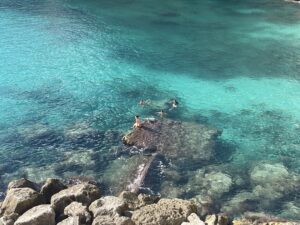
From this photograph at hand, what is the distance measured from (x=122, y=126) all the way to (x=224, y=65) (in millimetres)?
18251

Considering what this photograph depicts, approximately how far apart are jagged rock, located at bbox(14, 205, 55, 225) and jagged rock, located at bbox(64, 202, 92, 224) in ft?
2.87

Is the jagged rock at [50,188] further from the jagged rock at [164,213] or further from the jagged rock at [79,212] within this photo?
the jagged rock at [164,213]

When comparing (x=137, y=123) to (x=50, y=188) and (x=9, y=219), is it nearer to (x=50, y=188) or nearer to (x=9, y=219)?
(x=50, y=188)

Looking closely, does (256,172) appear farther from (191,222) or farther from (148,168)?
(191,222)

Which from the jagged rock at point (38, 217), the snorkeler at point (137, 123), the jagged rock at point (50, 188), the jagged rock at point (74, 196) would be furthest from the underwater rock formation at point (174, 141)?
the jagged rock at point (38, 217)

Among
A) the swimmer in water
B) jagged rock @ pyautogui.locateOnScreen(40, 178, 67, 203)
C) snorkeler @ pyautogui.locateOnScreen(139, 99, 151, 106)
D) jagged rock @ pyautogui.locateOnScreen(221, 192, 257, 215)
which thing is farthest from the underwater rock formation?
jagged rock @ pyautogui.locateOnScreen(40, 178, 67, 203)

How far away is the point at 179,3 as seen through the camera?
74.9 m

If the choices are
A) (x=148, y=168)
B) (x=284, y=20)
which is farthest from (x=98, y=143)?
(x=284, y=20)

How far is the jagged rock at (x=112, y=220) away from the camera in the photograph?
19578mm

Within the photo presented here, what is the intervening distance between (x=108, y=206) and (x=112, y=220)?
45.8 inches

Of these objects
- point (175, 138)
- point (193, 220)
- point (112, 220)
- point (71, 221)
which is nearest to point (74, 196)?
point (71, 221)

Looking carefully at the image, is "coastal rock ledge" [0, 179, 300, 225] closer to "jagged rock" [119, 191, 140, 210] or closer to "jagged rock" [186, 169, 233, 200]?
"jagged rock" [119, 191, 140, 210]

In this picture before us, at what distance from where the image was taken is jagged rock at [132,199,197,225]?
20016 mm

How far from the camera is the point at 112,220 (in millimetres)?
19828
